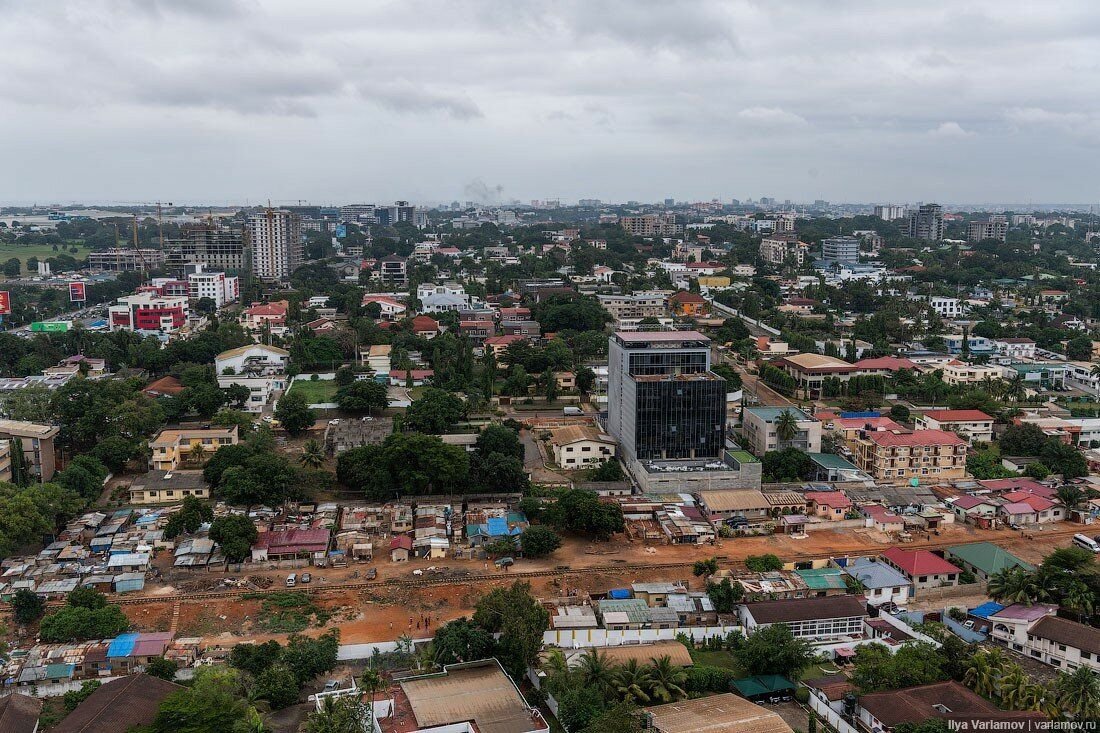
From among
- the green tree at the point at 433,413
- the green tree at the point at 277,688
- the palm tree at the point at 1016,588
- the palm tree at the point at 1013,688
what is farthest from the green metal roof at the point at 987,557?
the green tree at the point at 433,413

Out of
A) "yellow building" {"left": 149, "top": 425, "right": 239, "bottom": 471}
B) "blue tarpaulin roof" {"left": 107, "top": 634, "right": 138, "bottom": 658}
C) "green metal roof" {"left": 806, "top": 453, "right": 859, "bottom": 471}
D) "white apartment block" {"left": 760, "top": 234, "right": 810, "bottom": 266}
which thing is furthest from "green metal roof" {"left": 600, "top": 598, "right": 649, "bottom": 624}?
"white apartment block" {"left": 760, "top": 234, "right": 810, "bottom": 266}

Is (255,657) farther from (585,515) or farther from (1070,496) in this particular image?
(1070,496)

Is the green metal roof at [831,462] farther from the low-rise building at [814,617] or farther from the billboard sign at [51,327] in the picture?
the billboard sign at [51,327]

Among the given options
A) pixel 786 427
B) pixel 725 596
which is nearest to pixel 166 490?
pixel 725 596

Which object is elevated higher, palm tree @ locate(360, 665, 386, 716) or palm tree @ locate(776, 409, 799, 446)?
palm tree @ locate(776, 409, 799, 446)

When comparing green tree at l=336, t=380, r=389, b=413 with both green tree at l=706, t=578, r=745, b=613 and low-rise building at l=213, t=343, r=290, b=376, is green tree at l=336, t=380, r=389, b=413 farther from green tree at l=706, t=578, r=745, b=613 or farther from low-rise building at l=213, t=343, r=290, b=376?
green tree at l=706, t=578, r=745, b=613

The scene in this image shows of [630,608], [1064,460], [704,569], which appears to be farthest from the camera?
[1064,460]
